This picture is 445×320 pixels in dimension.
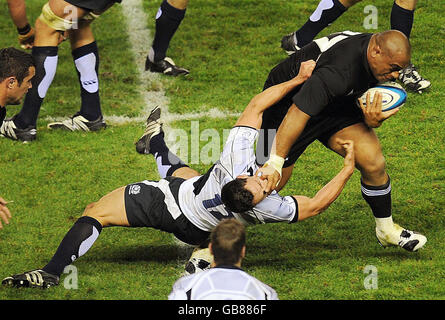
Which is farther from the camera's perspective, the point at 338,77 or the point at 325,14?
the point at 325,14

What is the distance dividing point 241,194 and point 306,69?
3.59 ft

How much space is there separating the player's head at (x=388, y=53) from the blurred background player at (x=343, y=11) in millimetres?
2699

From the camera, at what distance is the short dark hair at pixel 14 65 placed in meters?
6.25

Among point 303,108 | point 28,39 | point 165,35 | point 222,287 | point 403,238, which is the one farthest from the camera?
point 165,35

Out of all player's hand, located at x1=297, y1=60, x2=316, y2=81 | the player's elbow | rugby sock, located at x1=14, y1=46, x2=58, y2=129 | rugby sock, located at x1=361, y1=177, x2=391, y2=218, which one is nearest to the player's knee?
rugby sock, located at x1=361, y1=177, x2=391, y2=218

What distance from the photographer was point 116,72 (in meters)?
9.76

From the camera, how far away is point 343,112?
635cm

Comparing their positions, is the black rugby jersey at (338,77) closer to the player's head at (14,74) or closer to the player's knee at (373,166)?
the player's knee at (373,166)

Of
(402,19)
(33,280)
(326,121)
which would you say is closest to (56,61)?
(33,280)

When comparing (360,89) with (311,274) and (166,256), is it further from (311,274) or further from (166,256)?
(166,256)

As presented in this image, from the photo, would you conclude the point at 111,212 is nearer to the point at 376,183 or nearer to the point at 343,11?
the point at 376,183

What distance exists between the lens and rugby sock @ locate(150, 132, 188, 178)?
7.04 metres

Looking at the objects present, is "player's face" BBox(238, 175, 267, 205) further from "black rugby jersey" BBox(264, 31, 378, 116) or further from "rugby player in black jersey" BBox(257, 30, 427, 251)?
"black rugby jersey" BBox(264, 31, 378, 116)

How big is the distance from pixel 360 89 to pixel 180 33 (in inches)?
188
